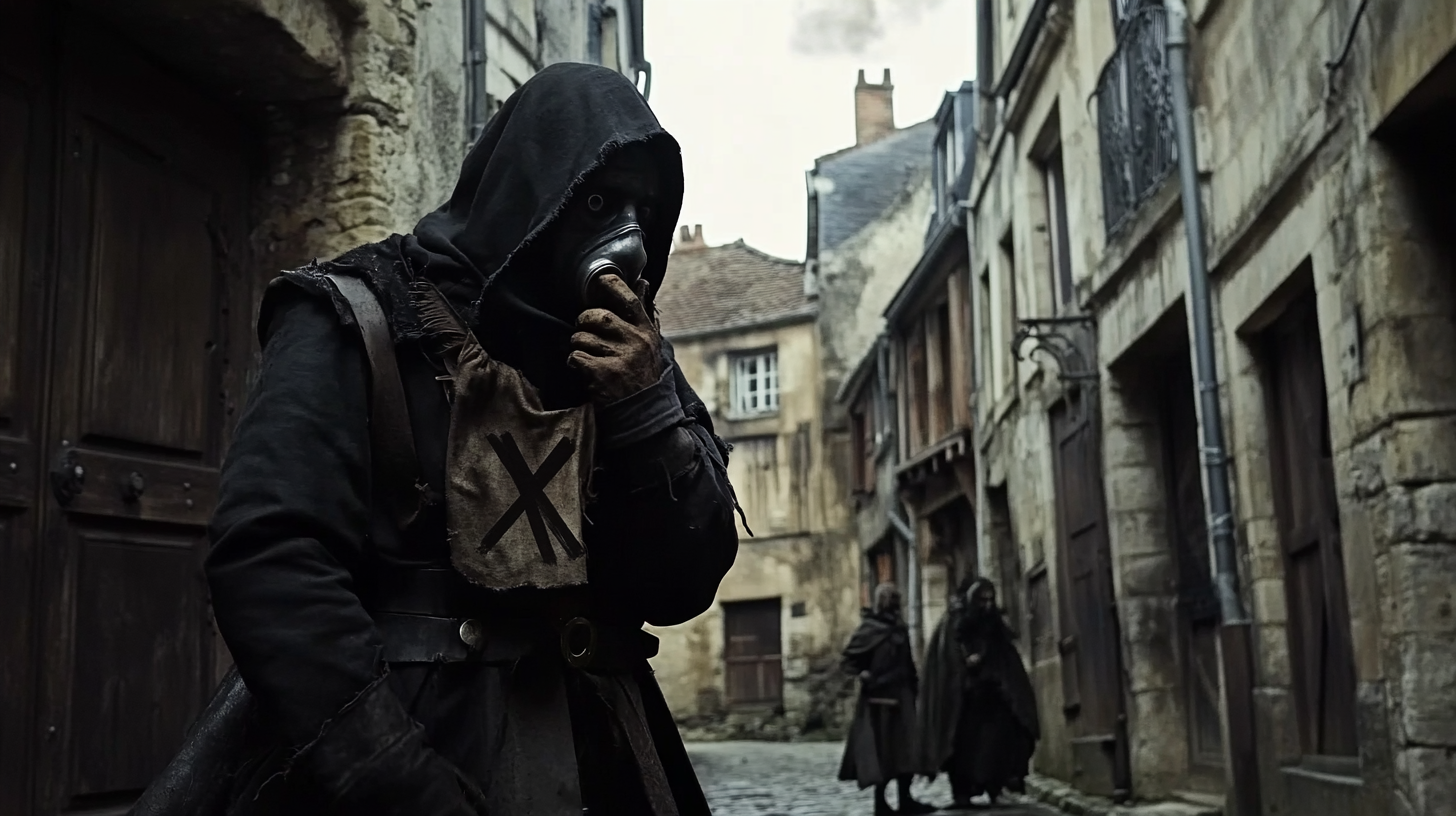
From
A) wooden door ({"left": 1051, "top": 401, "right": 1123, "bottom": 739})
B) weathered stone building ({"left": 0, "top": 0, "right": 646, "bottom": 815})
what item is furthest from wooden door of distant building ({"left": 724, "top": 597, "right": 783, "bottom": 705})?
weathered stone building ({"left": 0, "top": 0, "right": 646, "bottom": 815})

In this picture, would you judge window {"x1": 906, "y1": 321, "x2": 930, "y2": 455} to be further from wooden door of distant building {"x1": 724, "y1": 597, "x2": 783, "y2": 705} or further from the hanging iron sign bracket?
the hanging iron sign bracket

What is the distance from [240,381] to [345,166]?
0.78 meters

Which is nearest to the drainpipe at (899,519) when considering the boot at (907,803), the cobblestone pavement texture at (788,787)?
the cobblestone pavement texture at (788,787)

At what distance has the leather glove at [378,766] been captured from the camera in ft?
5.01

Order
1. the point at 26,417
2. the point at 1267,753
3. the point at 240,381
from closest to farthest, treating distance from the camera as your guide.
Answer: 1. the point at 26,417
2. the point at 240,381
3. the point at 1267,753

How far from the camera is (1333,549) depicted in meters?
6.62

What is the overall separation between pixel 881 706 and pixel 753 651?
1443cm

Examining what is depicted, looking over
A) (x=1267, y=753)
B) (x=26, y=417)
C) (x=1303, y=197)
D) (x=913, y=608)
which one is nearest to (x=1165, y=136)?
(x=1303, y=197)

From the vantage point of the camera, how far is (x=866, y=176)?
2808 cm

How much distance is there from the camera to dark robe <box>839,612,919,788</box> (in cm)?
1169

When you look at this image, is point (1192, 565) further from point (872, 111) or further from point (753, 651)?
point (872, 111)

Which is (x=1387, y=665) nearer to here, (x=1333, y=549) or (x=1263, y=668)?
(x=1333, y=549)

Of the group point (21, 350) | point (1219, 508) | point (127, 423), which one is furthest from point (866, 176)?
point (21, 350)

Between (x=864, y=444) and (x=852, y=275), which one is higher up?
(x=852, y=275)
